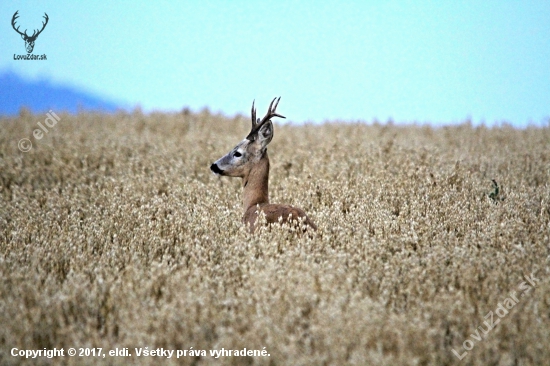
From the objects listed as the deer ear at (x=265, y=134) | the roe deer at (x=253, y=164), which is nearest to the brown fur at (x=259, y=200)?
the roe deer at (x=253, y=164)

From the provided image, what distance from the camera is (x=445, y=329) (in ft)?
13.2

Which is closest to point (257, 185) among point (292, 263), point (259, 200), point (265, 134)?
point (259, 200)

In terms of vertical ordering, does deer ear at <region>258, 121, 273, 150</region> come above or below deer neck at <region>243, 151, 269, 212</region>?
above

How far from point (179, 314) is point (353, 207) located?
126 inches

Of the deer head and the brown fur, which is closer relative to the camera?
the brown fur

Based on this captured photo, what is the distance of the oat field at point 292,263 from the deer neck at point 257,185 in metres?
0.36

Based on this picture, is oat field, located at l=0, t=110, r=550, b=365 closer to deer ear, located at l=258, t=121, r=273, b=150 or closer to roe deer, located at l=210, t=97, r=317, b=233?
roe deer, located at l=210, t=97, r=317, b=233

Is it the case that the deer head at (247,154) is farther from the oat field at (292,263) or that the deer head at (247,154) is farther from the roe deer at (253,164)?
the oat field at (292,263)

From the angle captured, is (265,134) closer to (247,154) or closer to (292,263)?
(247,154)

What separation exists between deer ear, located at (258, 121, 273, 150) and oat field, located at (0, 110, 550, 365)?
902 millimetres

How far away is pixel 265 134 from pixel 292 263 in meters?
2.34

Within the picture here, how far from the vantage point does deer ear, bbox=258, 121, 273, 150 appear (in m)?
6.81

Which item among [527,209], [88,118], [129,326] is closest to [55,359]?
[129,326]

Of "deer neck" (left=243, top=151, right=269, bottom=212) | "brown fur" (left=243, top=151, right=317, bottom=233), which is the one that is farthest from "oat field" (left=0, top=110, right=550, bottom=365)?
"deer neck" (left=243, top=151, right=269, bottom=212)
